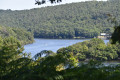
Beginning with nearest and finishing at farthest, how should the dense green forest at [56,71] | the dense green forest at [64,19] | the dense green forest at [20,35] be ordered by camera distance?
the dense green forest at [56,71] < the dense green forest at [20,35] < the dense green forest at [64,19]

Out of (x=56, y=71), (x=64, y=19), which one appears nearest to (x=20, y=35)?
(x=64, y=19)

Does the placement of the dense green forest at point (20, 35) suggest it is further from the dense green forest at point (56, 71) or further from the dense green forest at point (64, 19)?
the dense green forest at point (56, 71)

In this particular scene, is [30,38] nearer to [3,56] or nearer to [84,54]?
[84,54]

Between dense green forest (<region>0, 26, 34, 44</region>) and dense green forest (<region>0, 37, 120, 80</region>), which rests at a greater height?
dense green forest (<region>0, 37, 120, 80</region>)

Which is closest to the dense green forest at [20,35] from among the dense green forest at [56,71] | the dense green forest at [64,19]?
the dense green forest at [64,19]

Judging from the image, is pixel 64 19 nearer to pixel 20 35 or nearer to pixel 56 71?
pixel 20 35

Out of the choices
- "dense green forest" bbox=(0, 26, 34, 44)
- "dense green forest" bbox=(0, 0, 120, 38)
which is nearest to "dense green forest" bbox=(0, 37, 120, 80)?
"dense green forest" bbox=(0, 26, 34, 44)

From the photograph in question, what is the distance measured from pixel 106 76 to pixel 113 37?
2.51ft

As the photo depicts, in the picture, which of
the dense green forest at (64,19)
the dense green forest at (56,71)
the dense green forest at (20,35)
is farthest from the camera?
the dense green forest at (64,19)

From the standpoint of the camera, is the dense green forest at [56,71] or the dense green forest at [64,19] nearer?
the dense green forest at [56,71]

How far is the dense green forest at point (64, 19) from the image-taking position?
92.6 metres

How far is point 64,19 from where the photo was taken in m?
116

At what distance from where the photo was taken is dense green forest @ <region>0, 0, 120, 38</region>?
304 ft

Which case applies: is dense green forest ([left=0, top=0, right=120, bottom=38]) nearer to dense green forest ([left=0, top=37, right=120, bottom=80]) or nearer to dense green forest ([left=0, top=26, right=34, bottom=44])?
dense green forest ([left=0, top=26, right=34, bottom=44])
